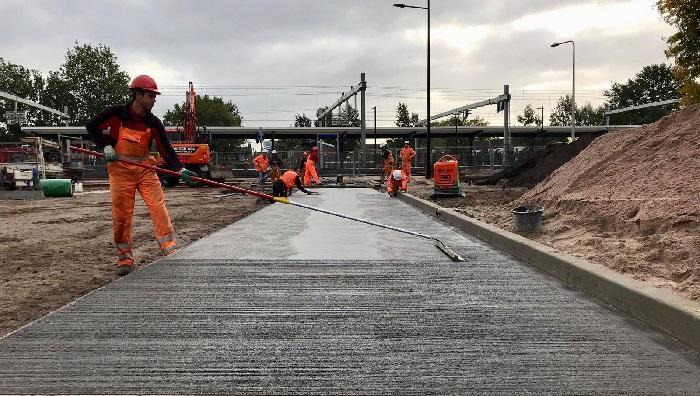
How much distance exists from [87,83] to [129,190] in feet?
269

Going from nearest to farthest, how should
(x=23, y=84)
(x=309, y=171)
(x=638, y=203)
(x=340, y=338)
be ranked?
(x=340, y=338)
(x=638, y=203)
(x=309, y=171)
(x=23, y=84)

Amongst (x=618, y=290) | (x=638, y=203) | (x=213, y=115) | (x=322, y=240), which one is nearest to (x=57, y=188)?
(x=322, y=240)

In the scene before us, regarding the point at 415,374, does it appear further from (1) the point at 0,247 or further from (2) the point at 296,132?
(2) the point at 296,132

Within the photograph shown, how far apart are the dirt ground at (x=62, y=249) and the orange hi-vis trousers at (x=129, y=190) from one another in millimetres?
386

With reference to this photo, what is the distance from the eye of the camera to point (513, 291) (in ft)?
16.8

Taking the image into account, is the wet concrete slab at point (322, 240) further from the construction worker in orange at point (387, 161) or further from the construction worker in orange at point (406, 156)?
the construction worker in orange at point (387, 161)

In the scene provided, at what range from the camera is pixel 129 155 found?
620cm

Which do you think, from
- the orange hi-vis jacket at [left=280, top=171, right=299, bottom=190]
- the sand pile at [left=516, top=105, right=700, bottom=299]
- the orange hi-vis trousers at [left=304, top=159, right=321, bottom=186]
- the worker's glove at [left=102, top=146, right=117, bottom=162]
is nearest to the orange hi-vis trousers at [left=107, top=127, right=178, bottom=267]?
the worker's glove at [left=102, top=146, right=117, bottom=162]

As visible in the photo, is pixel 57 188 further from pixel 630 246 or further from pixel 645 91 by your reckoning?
pixel 645 91

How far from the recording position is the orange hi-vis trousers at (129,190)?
6094mm

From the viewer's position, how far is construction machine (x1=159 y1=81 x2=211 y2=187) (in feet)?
88.8

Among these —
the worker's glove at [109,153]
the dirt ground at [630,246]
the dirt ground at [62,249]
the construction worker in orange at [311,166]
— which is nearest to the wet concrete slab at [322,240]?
the dirt ground at [62,249]

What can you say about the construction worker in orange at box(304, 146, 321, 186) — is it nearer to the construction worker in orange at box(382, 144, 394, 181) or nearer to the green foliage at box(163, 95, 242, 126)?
the construction worker in orange at box(382, 144, 394, 181)

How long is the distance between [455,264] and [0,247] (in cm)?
613
